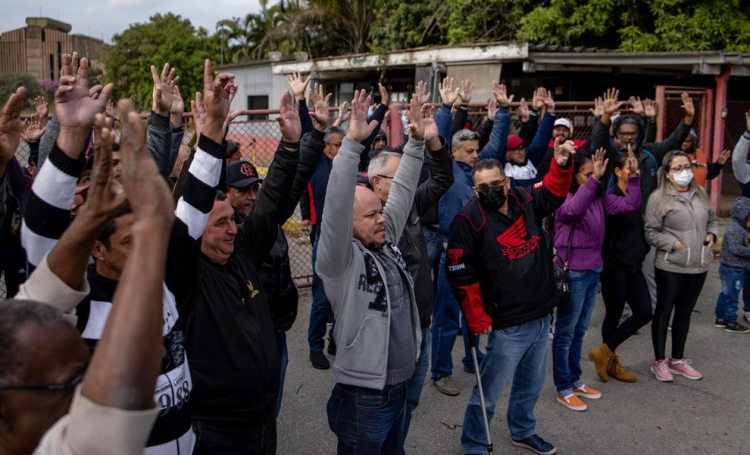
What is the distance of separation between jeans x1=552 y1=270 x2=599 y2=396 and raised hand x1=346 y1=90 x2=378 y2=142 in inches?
101

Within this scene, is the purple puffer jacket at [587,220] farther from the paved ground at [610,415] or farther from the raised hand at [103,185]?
the raised hand at [103,185]

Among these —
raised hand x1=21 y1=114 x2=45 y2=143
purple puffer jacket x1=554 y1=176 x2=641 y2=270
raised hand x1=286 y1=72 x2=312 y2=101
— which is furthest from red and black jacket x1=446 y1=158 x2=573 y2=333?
raised hand x1=21 y1=114 x2=45 y2=143

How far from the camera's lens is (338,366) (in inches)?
126

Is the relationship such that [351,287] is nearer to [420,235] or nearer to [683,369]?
[420,235]

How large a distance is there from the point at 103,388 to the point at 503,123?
18.5 ft

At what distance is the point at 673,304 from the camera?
5.73m

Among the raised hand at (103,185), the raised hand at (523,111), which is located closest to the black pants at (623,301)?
the raised hand at (523,111)

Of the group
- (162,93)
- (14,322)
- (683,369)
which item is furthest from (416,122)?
(683,369)

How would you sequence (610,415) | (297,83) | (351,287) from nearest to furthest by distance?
(351,287), (297,83), (610,415)

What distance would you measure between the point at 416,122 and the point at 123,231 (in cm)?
204

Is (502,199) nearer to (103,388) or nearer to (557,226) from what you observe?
(557,226)

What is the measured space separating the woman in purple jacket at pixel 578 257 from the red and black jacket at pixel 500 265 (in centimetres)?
93

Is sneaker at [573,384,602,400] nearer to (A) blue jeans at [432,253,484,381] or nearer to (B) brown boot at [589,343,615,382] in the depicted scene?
(B) brown boot at [589,343,615,382]

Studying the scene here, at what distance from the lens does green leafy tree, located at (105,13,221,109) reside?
3581 cm
